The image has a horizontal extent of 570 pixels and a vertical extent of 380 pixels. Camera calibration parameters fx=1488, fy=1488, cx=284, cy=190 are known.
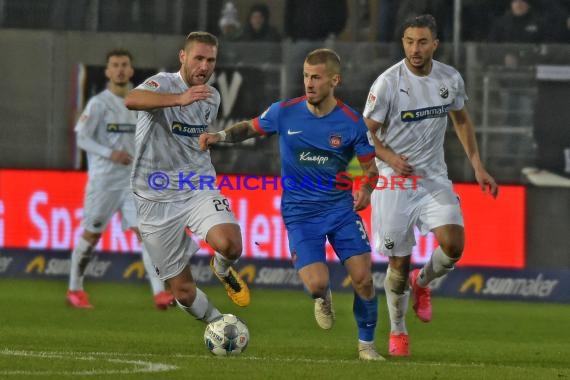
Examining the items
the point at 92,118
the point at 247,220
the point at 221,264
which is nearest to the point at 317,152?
the point at 221,264

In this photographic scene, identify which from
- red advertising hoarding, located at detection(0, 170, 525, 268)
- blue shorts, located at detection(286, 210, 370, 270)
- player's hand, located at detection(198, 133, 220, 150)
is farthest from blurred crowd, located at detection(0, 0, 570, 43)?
player's hand, located at detection(198, 133, 220, 150)

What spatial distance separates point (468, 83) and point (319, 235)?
606cm

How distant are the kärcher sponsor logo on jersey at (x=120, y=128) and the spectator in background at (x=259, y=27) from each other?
238 cm

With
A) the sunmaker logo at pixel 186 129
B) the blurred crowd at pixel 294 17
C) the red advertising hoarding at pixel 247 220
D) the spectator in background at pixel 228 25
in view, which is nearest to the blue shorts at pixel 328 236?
the sunmaker logo at pixel 186 129

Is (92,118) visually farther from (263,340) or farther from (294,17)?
(263,340)

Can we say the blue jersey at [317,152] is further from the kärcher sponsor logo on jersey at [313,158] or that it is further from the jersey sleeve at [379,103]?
the jersey sleeve at [379,103]

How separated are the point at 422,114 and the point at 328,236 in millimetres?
1261

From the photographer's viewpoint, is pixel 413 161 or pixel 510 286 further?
pixel 510 286

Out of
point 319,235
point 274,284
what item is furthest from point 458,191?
point 319,235

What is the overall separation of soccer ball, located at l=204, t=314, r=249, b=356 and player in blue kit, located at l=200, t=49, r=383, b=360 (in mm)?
545

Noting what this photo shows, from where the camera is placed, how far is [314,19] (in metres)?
15.8

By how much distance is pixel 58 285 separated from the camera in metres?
16.0

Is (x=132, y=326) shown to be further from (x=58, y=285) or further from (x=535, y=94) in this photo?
(x=535, y=94)

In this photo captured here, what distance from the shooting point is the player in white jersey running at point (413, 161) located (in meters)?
10.5
